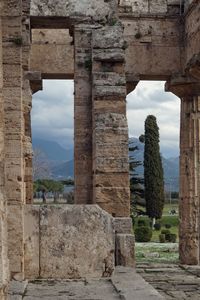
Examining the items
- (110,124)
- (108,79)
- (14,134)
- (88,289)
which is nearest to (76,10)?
(108,79)

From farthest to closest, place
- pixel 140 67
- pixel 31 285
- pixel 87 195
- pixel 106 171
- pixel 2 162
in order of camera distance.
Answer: pixel 140 67, pixel 87 195, pixel 106 171, pixel 31 285, pixel 2 162

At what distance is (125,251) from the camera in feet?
36.2

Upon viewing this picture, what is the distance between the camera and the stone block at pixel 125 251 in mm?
10898

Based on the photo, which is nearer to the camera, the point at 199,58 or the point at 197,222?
the point at 199,58

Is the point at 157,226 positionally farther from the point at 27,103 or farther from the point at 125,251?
the point at 125,251

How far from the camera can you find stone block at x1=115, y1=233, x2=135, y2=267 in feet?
35.8

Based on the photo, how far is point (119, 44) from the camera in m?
14.2

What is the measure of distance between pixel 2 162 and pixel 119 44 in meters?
9.27

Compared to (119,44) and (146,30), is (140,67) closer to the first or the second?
(146,30)

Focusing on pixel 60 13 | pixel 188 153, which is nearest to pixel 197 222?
pixel 188 153

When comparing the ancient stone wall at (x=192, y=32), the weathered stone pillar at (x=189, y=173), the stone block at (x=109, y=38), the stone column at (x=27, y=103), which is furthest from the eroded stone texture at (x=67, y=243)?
the weathered stone pillar at (x=189, y=173)

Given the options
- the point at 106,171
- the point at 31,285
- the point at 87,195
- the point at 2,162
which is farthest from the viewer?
the point at 87,195

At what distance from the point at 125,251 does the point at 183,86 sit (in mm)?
7871

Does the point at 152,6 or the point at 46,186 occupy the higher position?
the point at 152,6
